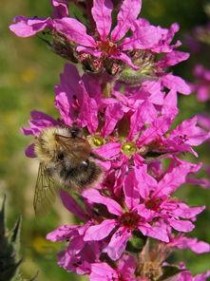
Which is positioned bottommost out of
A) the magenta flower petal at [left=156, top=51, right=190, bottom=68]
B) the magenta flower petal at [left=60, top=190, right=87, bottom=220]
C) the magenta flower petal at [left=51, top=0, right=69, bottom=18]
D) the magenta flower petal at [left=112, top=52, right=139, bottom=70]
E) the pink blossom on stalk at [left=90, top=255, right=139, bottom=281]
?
the pink blossom on stalk at [left=90, top=255, right=139, bottom=281]

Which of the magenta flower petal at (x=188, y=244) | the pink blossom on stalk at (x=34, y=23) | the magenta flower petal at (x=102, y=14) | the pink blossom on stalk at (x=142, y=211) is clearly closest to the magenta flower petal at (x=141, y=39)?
the magenta flower petal at (x=102, y=14)

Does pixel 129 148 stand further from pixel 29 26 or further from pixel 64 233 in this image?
pixel 29 26

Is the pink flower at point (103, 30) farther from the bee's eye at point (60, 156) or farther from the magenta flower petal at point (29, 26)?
the bee's eye at point (60, 156)

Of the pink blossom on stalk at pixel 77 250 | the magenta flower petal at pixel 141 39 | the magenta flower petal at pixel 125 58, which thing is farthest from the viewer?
the pink blossom on stalk at pixel 77 250

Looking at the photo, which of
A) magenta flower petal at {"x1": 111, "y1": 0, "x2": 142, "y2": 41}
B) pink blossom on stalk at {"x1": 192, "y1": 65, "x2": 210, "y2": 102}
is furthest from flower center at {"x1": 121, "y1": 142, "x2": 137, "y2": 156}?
pink blossom on stalk at {"x1": 192, "y1": 65, "x2": 210, "y2": 102}

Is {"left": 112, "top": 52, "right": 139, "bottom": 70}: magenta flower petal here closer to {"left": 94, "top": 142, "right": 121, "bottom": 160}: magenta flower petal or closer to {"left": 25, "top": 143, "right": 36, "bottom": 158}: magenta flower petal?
{"left": 94, "top": 142, "right": 121, "bottom": 160}: magenta flower petal
